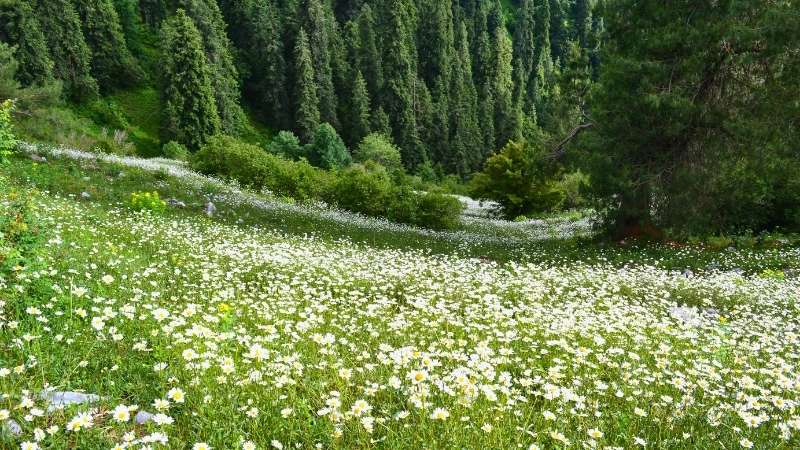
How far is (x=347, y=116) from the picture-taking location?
76.1 meters

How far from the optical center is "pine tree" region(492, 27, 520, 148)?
9281cm

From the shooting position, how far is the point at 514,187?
35.2m

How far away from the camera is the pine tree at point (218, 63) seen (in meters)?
58.8

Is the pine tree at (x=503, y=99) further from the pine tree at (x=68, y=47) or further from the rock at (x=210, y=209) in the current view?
the rock at (x=210, y=209)

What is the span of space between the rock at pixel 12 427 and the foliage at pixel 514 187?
32.4 meters

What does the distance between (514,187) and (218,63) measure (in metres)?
45.4

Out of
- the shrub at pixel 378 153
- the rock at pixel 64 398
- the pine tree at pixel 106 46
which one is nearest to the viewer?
the rock at pixel 64 398

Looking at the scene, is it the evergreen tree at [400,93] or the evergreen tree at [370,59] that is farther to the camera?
the evergreen tree at [370,59]

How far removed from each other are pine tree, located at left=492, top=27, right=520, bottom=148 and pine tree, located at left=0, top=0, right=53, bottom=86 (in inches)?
2768

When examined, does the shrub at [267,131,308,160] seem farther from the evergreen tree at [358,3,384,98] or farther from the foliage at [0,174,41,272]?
the foliage at [0,174,41,272]

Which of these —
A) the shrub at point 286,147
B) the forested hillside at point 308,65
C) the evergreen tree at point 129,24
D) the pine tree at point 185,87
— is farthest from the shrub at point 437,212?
the evergreen tree at point 129,24

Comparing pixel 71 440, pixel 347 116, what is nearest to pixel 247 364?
pixel 71 440

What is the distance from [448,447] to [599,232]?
1802cm

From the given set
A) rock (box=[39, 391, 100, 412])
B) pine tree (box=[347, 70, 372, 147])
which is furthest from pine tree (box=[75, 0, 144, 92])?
rock (box=[39, 391, 100, 412])
